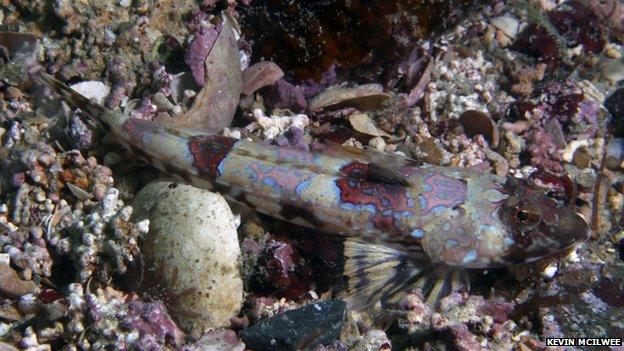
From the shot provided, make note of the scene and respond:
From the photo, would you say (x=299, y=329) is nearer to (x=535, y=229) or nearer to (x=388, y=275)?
(x=388, y=275)

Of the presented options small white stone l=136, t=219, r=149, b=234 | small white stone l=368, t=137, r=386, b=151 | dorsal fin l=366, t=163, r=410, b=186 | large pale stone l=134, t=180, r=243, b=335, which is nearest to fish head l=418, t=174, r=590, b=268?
dorsal fin l=366, t=163, r=410, b=186

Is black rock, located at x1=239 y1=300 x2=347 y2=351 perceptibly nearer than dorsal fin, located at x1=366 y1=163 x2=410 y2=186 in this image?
Yes

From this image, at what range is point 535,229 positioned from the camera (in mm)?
4629

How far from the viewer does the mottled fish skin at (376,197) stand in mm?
4680

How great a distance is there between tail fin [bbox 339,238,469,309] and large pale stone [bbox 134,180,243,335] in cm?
109

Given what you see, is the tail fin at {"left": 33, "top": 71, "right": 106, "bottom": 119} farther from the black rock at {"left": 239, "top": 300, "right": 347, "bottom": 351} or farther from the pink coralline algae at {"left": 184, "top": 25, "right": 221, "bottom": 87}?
the black rock at {"left": 239, "top": 300, "right": 347, "bottom": 351}

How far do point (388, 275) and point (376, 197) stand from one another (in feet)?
2.71

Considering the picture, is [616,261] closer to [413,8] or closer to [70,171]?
[413,8]

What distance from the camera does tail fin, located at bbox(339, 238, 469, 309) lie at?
16.1 feet

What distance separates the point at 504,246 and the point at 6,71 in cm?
561

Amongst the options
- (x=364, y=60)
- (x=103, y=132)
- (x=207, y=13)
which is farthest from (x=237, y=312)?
(x=207, y=13)

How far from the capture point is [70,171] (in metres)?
5.20

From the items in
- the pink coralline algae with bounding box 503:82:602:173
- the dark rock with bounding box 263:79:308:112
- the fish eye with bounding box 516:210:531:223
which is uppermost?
the pink coralline algae with bounding box 503:82:602:173

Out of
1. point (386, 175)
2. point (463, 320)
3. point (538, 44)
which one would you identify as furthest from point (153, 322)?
point (538, 44)
